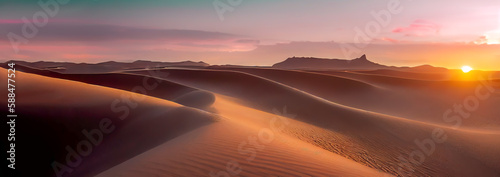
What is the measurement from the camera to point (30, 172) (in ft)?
20.8

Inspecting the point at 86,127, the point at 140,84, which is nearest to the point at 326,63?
the point at 140,84

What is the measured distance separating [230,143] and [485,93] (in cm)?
2953

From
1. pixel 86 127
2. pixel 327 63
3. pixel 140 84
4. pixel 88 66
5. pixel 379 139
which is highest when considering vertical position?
pixel 327 63

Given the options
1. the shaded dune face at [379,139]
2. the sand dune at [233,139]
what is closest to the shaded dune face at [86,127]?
the sand dune at [233,139]

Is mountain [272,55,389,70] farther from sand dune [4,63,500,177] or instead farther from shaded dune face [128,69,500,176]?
sand dune [4,63,500,177]

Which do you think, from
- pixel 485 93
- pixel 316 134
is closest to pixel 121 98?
pixel 316 134

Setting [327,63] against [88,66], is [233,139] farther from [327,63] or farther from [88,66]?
[327,63]

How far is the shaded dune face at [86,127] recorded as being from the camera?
265 inches

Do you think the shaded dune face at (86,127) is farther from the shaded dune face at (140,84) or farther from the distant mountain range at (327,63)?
the distant mountain range at (327,63)

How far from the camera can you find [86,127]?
7.80m

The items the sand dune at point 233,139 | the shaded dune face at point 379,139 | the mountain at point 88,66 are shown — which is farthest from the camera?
the mountain at point 88,66

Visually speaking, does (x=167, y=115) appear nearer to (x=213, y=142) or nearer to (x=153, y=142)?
(x=153, y=142)

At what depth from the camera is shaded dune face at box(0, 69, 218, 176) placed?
674 cm

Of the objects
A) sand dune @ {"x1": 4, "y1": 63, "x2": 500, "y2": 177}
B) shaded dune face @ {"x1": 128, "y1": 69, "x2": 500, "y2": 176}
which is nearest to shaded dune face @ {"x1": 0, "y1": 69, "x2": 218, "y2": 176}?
sand dune @ {"x1": 4, "y1": 63, "x2": 500, "y2": 177}
